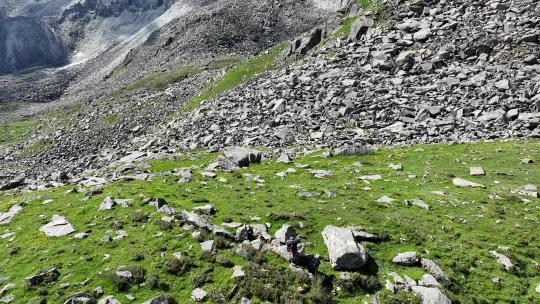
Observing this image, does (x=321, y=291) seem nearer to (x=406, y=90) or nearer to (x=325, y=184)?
(x=325, y=184)

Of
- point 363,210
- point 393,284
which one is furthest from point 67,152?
point 393,284

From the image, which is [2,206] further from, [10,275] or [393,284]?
[393,284]

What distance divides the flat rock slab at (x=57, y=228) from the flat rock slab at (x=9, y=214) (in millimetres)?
3340

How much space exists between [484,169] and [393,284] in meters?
17.6

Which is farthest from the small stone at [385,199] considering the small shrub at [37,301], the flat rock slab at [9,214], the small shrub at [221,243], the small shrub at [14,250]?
the flat rock slab at [9,214]

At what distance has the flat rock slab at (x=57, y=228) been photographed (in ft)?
65.7

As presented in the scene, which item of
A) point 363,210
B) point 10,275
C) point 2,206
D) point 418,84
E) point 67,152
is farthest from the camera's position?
point 67,152

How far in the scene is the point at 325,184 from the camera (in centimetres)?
2712

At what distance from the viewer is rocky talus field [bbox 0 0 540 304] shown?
15.6 metres

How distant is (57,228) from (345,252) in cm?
1507

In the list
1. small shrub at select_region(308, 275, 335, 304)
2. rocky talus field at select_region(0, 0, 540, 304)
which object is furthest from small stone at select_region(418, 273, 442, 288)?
small shrub at select_region(308, 275, 335, 304)

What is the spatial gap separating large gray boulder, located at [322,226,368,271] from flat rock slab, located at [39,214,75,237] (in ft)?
43.7

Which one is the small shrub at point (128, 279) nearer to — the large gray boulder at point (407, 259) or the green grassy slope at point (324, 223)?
the green grassy slope at point (324, 223)

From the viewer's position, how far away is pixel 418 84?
4456 cm
